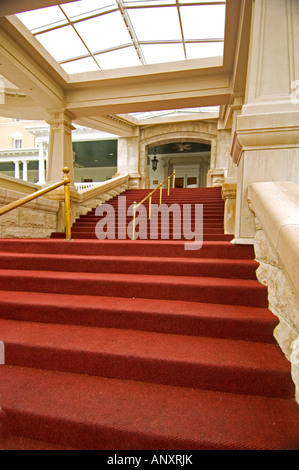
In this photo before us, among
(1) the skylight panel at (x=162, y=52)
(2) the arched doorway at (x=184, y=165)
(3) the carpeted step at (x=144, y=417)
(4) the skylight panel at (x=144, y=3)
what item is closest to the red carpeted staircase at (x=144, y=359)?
(3) the carpeted step at (x=144, y=417)

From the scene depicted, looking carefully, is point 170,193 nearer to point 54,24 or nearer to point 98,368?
point 54,24

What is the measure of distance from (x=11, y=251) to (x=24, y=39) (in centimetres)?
427

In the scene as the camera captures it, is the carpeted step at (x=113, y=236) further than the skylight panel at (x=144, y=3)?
No

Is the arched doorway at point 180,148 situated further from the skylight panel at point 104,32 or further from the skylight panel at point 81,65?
the skylight panel at point 104,32

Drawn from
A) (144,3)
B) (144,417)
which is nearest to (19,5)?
(144,3)

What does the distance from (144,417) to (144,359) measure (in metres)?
0.32

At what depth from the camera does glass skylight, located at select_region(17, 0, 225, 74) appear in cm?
527

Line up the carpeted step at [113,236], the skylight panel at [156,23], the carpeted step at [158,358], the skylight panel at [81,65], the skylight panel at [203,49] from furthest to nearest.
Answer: the skylight panel at [81,65] → the skylight panel at [203,49] → the skylight panel at [156,23] → the carpeted step at [113,236] → the carpeted step at [158,358]

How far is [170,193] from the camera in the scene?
9.45m

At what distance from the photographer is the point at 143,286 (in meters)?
2.29

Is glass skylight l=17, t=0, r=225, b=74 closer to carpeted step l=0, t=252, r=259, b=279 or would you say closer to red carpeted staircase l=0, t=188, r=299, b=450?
carpeted step l=0, t=252, r=259, b=279

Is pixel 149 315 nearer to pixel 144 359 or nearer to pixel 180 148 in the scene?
pixel 144 359

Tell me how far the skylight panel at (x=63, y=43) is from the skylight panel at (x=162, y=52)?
1.70 meters

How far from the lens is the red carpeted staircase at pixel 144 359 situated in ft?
4.11
